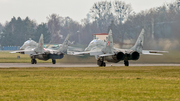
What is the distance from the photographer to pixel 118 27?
99.9 meters

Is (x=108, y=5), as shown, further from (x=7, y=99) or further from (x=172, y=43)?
(x=7, y=99)

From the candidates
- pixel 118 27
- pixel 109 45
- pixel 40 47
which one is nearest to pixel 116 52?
pixel 109 45

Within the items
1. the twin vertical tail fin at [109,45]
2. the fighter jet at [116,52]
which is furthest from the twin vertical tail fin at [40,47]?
the twin vertical tail fin at [109,45]

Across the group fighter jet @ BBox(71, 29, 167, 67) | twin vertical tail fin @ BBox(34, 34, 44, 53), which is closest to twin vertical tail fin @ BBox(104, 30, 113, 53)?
fighter jet @ BBox(71, 29, 167, 67)

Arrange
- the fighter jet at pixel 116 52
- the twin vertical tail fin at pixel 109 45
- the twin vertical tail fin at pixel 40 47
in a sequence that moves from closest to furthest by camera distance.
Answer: the fighter jet at pixel 116 52
the twin vertical tail fin at pixel 109 45
the twin vertical tail fin at pixel 40 47

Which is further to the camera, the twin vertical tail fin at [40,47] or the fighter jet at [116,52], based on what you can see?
the twin vertical tail fin at [40,47]

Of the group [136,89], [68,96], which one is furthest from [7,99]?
[136,89]

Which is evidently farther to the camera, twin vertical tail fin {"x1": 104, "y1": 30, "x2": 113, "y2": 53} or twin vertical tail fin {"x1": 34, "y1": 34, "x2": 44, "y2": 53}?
twin vertical tail fin {"x1": 34, "y1": 34, "x2": 44, "y2": 53}

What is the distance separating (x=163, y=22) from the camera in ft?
192

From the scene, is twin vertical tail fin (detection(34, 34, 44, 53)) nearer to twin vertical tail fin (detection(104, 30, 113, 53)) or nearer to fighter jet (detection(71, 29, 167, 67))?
fighter jet (detection(71, 29, 167, 67))

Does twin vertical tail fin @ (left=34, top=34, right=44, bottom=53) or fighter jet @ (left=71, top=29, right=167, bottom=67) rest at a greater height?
twin vertical tail fin @ (left=34, top=34, right=44, bottom=53)

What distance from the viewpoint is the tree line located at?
53.4 m

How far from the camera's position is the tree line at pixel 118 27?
53.4 meters

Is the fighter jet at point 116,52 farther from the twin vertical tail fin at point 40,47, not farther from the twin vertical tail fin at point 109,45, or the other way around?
A: the twin vertical tail fin at point 40,47
